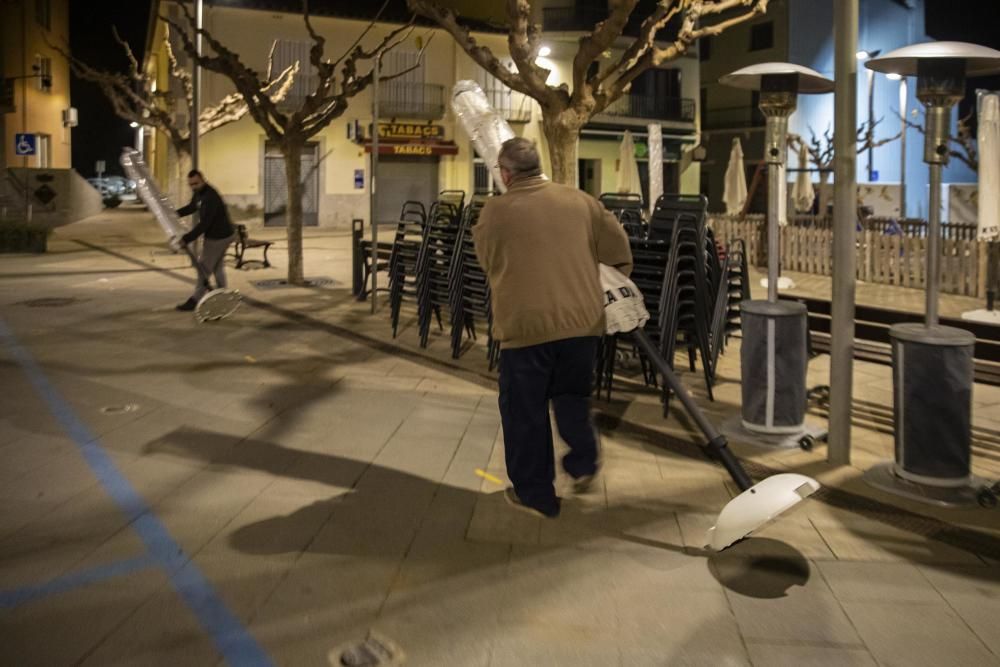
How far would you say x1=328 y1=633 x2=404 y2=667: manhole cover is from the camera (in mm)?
3239

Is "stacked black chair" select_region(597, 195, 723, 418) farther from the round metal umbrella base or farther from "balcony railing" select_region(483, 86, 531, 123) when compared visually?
"balcony railing" select_region(483, 86, 531, 123)

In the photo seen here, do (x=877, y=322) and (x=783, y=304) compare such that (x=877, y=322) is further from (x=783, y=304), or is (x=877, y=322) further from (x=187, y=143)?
(x=187, y=143)

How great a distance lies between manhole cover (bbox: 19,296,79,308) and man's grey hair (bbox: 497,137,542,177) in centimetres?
957

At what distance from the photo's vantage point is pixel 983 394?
24.8 ft

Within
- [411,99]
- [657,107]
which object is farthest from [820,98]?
[411,99]

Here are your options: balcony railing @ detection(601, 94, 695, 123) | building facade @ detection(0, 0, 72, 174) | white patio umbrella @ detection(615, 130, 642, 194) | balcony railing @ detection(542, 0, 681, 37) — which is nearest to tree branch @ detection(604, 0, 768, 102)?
white patio umbrella @ detection(615, 130, 642, 194)

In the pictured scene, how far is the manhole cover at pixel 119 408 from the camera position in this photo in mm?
6777

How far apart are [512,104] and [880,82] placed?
14.7m

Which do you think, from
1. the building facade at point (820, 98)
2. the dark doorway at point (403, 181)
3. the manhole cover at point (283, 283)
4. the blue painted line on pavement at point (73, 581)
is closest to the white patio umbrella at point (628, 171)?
the manhole cover at point (283, 283)

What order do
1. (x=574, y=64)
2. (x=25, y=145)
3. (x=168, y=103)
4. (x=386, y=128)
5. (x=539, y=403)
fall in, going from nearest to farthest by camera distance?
(x=539, y=403) → (x=574, y=64) → (x=25, y=145) → (x=168, y=103) → (x=386, y=128)

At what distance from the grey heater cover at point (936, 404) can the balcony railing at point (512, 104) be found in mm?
35070

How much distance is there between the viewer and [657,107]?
4459cm

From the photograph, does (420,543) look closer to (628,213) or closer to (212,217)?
(628,213)

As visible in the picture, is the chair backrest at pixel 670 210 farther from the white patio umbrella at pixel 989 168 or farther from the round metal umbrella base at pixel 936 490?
the white patio umbrella at pixel 989 168
